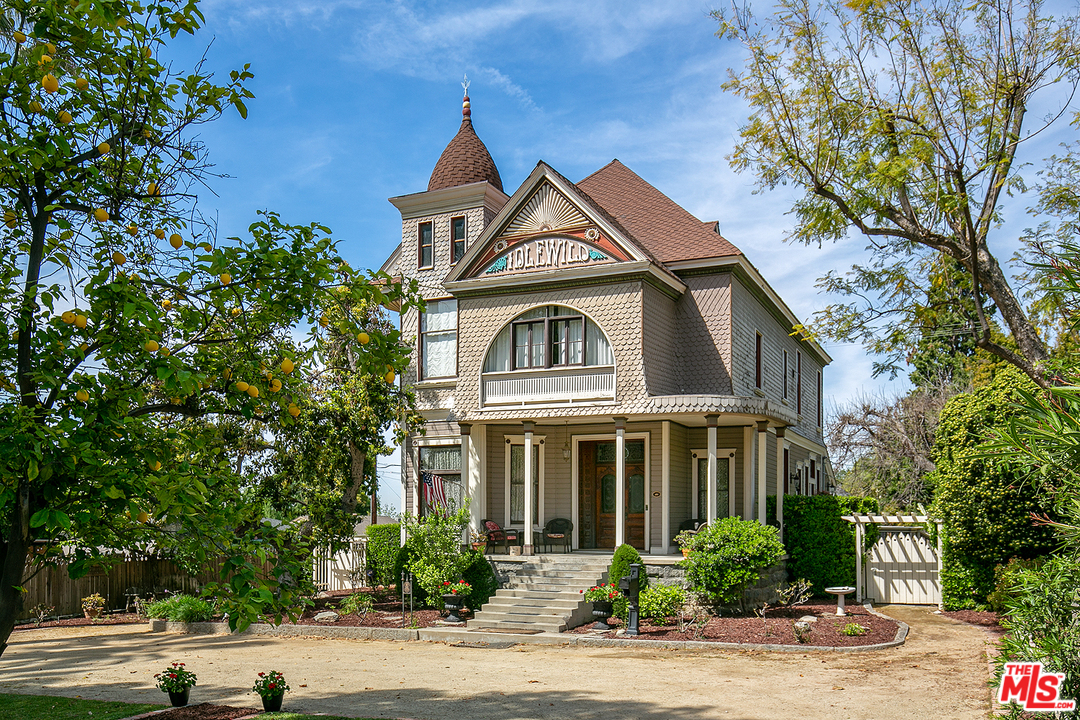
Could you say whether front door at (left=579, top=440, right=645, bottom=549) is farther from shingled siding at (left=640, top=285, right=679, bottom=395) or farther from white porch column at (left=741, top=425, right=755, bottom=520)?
white porch column at (left=741, top=425, right=755, bottom=520)

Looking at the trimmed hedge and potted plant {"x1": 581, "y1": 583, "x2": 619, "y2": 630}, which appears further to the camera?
the trimmed hedge

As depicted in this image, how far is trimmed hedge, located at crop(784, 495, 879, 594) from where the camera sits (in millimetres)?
19703

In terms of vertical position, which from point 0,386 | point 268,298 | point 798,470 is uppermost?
point 268,298

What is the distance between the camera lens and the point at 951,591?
58.3 ft

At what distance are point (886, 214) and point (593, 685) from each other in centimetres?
1104

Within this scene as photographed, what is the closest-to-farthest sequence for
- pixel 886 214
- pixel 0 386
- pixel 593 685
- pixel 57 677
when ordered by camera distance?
pixel 0 386 < pixel 593 685 < pixel 57 677 < pixel 886 214

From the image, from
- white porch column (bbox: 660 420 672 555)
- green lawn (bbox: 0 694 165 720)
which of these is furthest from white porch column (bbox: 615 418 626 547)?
green lawn (bbox: 0 694 165 720)

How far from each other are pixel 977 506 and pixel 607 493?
28.1 ft

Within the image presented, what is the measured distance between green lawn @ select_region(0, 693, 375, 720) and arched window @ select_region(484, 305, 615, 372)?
39.1ft

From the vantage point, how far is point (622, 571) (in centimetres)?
1705

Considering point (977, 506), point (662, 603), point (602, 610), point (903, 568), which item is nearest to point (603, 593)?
point (602, 610)

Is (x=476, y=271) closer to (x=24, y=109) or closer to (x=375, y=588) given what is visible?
(x=375, y=588)

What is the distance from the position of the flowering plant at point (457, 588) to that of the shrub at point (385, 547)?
3.32 metres

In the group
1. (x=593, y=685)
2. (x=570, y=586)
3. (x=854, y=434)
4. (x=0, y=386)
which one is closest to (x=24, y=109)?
(x=0, y=386)
